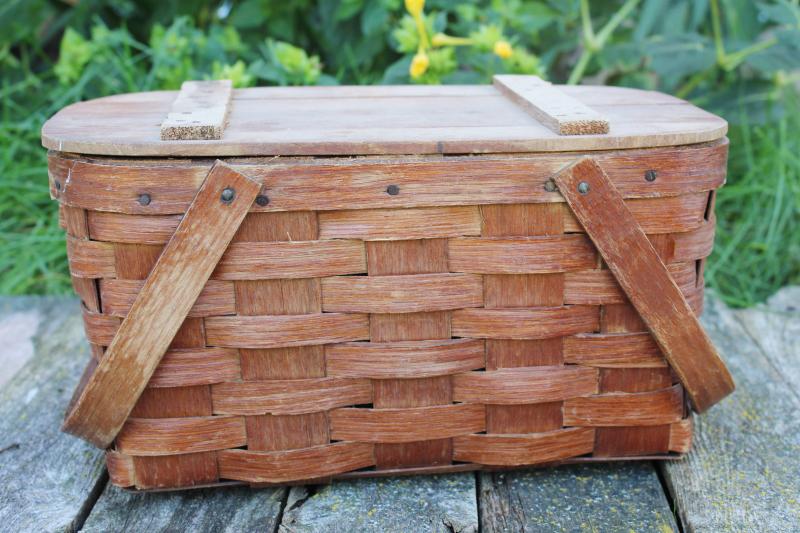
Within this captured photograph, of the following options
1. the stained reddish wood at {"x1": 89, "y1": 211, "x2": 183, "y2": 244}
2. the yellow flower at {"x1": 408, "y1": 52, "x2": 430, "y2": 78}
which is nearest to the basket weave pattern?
the stained reddish wood at {"x1": 89, "y1": 211, "x2": 183, "y2": 244}

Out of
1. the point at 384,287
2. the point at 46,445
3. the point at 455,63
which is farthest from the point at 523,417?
the point at 455,63

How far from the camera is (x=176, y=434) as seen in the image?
40.1 inches

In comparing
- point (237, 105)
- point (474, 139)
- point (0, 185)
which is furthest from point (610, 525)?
point (0, 185)

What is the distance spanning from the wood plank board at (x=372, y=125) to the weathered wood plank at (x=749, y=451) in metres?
0.43

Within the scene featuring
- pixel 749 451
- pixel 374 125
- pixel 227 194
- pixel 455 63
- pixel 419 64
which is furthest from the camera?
pixel 455 63

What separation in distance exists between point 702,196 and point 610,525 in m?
0.41

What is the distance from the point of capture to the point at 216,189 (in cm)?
93

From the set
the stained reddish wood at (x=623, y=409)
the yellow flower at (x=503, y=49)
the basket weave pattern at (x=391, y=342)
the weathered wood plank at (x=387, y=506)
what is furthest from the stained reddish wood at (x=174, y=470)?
the yellow flower at (x=503, y=49)

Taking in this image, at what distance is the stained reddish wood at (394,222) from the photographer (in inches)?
37.9

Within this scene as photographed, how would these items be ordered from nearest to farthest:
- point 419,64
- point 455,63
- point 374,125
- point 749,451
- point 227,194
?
point 227,194 < point 374,125 < point 749,451 < point 419,64 < point 455,63

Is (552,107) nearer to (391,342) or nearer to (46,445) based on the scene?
(391,342)

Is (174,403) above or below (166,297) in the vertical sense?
below

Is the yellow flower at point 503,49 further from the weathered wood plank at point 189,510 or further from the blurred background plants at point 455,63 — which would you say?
the weathered wood plank at point 189,510

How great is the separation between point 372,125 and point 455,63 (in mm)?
674
